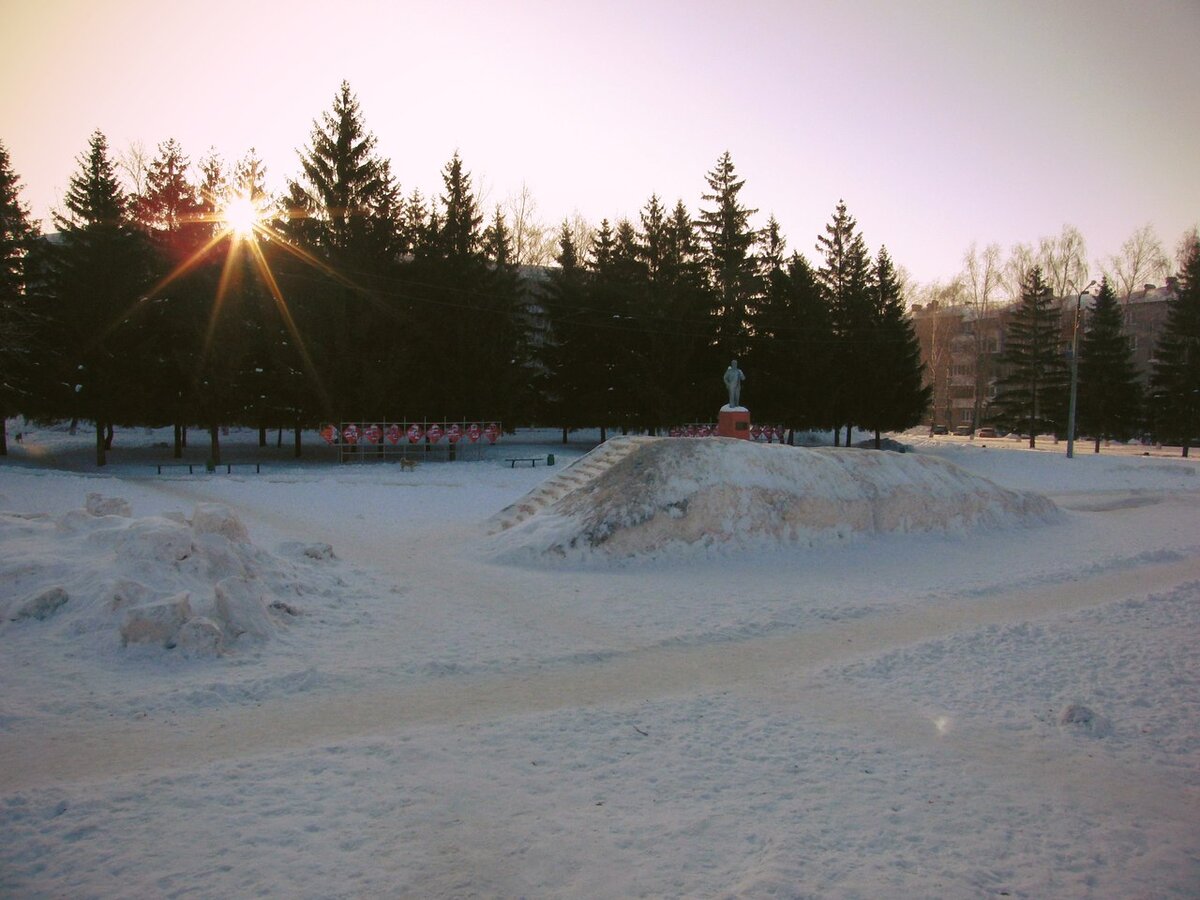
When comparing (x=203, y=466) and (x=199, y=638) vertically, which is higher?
(x=203, y=466)

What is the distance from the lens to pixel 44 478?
2373cm

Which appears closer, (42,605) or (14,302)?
(42,605)

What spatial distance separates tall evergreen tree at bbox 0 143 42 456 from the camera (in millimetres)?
27969

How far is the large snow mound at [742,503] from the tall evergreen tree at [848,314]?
24.8 meters

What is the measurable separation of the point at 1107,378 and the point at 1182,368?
11.5ft

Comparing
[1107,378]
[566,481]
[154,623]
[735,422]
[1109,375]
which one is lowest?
[154,623]

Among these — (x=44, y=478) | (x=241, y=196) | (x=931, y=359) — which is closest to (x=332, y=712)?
(x=44, y=478)

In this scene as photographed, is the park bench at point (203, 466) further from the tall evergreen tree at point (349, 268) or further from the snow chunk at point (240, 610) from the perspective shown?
the snow chunk at point (240, 610)

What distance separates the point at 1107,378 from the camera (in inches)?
1805

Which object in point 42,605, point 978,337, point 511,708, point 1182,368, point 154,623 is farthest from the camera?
point 978,337

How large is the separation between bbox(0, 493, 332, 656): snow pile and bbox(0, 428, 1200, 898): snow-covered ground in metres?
0.04

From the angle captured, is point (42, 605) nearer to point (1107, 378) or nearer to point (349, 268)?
point (349, 268)

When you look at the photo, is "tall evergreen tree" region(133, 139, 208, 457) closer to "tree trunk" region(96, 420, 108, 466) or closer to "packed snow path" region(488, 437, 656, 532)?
"tree trunk" region(96, 420, 108, 466)

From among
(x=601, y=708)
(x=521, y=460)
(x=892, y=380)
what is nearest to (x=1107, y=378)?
(x=892, y=380)
